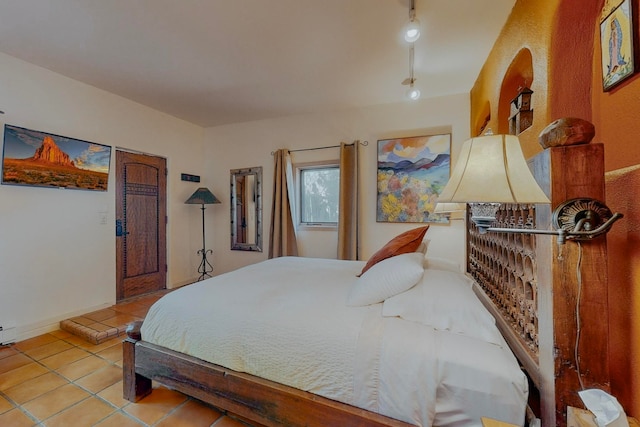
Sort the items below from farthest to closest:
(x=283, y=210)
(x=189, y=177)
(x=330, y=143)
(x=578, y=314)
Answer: (x=189, y=177), (x=283, y=210), (x=330, y=143), (x=578, y=314)

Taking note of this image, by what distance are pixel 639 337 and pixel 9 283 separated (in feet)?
14.0

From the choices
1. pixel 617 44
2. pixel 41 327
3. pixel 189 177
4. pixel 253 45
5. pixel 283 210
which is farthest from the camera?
pixel 189 177

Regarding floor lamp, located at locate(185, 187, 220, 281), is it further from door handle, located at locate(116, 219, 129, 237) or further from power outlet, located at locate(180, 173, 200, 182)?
door handle, located at locate(116, 219, 129, 237)

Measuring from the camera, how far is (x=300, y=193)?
4012 mm

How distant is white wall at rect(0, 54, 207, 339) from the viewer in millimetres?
2434

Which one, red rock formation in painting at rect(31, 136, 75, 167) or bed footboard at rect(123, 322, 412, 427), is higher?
red rock formation in painting at rect(31, 136, 75, 167)

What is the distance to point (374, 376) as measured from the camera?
3.39ft

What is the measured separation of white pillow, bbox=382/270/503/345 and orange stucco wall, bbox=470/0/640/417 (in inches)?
13.8

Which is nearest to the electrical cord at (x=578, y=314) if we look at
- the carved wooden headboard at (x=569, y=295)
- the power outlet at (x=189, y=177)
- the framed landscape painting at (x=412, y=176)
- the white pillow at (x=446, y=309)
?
the carved wooden headboard at (x=569, y=295)

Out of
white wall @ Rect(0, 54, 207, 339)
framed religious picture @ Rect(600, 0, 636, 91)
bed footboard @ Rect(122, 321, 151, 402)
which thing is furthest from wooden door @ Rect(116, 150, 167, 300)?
framed religious picture @ Rect(600, 0, 636, 91)

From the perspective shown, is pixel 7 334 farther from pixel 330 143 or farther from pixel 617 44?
pixel 617 44

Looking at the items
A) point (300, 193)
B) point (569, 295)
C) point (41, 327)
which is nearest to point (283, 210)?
point (300, 193)

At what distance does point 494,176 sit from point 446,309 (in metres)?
0.64

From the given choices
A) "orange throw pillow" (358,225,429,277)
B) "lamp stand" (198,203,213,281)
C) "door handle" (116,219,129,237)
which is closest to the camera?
"orange throw pillow" (358,225,429,277)
